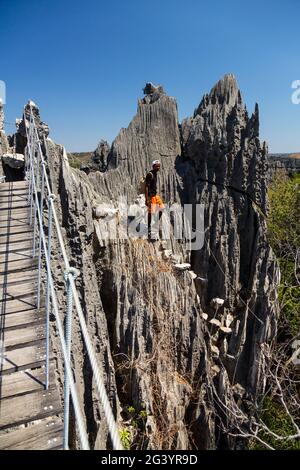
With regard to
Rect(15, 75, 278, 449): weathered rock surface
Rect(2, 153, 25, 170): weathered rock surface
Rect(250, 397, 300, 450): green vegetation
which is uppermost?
Rect(2, 153, 25, 170): weathered rock surface

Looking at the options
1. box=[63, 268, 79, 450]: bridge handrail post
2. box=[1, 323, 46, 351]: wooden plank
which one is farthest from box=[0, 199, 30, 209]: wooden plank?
box=[63, 268, 79, 450]: bridge handrail post

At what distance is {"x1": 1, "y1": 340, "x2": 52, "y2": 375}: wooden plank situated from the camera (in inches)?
87.4

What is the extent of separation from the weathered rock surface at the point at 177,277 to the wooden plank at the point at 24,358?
1.75 metres

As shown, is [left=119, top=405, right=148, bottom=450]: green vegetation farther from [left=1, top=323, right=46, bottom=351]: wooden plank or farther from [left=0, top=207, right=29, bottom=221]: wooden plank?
[left=0, top=207, right=29, bottom=221]: wooden plank

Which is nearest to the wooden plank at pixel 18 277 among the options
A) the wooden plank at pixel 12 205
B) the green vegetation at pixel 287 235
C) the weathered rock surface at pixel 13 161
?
the wooden plank at pixel 12 205

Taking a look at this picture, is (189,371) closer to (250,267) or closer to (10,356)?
(250,267)

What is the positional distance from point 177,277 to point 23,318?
5.20m

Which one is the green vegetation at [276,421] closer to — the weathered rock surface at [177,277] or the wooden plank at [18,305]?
the weathered rock surface at [177,277]

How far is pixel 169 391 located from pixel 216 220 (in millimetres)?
5928

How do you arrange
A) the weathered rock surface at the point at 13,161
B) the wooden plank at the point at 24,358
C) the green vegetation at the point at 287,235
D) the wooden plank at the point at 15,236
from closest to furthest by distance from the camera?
the wooden plank at the point at 24,358, the wooden plank at the point at 15,236, the weathered rock surface at the point at 13,161, the green vegetation at the point at 287,235

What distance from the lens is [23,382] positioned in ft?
7.02

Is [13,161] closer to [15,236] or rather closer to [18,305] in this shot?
[15,236]

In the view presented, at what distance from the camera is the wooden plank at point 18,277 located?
10.0 feet

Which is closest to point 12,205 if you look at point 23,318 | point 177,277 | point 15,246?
point 15,246
